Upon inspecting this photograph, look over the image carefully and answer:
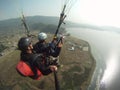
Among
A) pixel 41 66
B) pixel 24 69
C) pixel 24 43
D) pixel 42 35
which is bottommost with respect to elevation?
pixel 41 66

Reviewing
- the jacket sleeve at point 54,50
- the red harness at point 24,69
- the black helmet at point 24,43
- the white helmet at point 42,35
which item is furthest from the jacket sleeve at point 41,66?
the white helmet at point 42,35

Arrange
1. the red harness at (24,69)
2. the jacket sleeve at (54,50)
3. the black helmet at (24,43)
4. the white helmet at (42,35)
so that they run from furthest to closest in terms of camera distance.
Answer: the white helmet at (42,35), the jacket sleeve at (54,50), the black helmet at (24,43), the red harness at (24,69)

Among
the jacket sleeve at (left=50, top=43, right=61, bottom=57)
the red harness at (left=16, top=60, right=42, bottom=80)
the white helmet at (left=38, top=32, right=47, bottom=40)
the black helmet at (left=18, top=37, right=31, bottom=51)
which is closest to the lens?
the red harness at (left=16, top=60, right=42, bottom=80)

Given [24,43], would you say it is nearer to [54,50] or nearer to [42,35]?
[54,50]

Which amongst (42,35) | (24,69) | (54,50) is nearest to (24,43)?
(24,69)

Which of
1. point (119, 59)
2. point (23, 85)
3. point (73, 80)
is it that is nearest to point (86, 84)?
point (73, 80)

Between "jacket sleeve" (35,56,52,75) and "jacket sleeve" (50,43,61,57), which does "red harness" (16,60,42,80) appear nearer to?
"jacket sleeve" (35,56,52,75)

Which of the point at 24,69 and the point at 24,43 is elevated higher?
the point at 24,43

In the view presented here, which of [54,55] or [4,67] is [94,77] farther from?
[54,55]

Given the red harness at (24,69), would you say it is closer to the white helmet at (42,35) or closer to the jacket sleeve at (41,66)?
the jacket sleeve at (41,66)

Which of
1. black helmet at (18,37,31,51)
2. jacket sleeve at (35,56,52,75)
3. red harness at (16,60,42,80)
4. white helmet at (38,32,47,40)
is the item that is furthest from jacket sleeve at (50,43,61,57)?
red harness at (16,60,42,80)

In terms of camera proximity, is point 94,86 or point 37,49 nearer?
point 37,49
